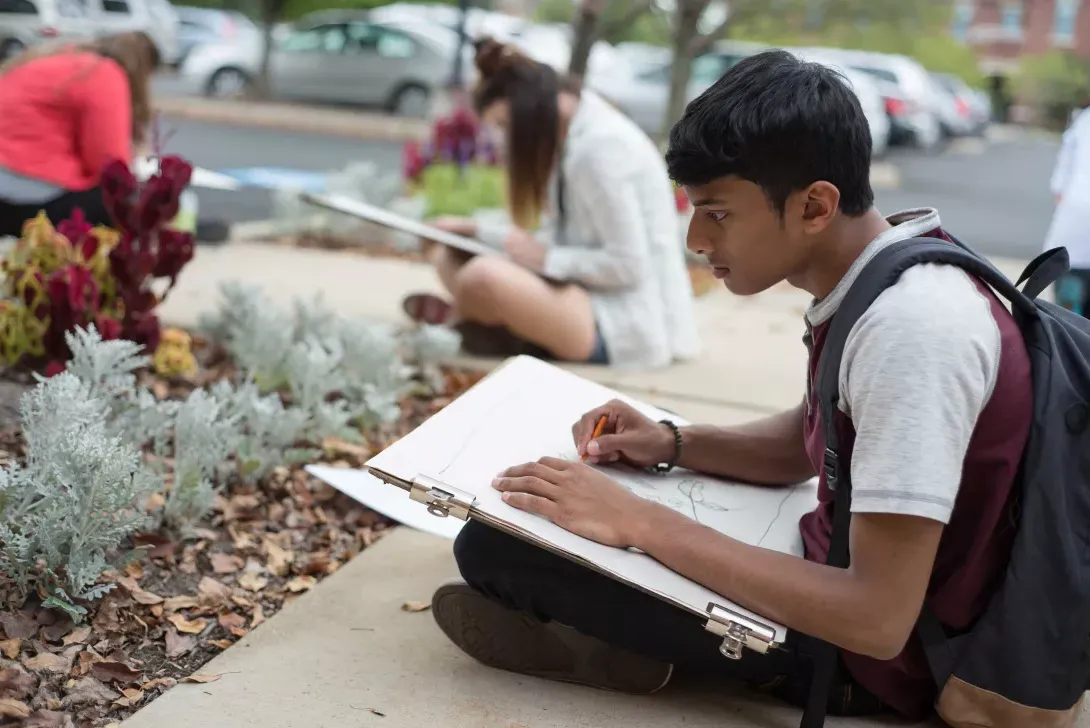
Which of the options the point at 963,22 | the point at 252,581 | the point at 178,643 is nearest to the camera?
the point at 178,643

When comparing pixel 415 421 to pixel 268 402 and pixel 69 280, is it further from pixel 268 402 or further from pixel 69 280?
pixel 69 280

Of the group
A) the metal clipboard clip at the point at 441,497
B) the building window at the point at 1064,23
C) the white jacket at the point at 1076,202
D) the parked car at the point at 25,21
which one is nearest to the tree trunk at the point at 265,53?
the parked car at the point at 25,21

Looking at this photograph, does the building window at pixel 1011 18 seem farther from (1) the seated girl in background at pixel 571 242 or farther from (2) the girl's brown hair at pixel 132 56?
(2) the girl's brown hair at pixel 132 56

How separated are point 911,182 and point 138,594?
1622cm

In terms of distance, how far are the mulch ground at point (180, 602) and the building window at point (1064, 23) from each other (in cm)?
5956

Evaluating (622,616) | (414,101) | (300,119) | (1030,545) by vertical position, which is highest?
(1030,545)

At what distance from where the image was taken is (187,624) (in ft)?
8.23

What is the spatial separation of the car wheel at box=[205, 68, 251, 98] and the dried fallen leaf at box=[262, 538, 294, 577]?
20843 mm

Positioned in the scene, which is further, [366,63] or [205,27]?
[205,27]

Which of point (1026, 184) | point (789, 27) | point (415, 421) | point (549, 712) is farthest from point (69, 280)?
point (1026, 184)

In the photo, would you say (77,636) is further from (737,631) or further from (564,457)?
(737,631)

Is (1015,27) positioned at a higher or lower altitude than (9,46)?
higher

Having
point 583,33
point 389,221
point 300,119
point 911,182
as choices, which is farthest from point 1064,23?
point 389,221

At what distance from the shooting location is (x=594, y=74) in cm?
1895
